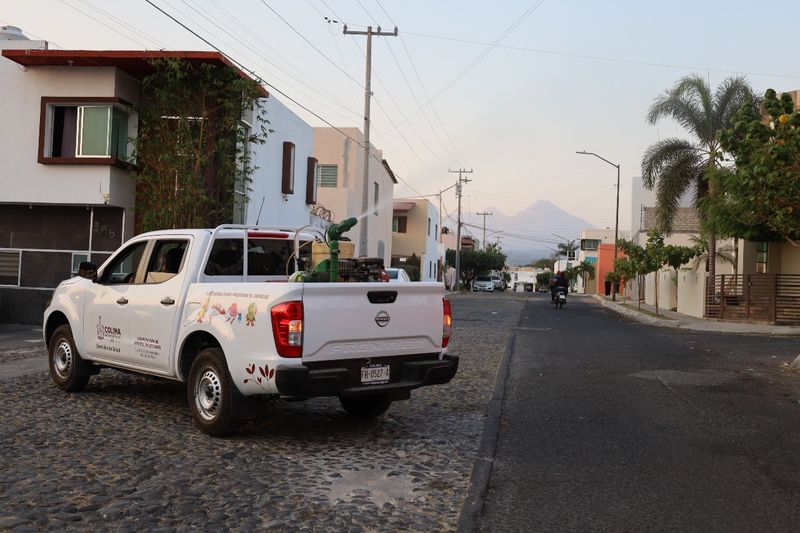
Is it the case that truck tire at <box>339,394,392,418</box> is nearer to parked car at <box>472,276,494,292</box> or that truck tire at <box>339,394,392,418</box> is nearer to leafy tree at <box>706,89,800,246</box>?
leafy tree at <box>706,89,800,246</box>

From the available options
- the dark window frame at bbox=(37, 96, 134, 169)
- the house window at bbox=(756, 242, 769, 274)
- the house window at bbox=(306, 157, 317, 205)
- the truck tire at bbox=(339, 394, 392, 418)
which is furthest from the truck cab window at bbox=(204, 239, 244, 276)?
the house window at bbox=(756, 242, 769, 274)

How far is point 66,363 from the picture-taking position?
30.7 ft

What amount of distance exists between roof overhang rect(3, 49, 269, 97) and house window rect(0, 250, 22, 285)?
15.1ft

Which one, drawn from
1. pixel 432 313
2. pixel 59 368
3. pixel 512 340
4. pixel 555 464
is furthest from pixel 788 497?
pixel 512 340

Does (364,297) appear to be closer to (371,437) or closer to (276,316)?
(276,316)

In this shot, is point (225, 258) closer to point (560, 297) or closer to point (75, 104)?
point (75, 104)

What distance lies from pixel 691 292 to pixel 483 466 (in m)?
28.3

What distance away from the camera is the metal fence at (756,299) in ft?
82.4

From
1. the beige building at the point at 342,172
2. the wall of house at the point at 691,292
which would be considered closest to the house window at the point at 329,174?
the beige building at the point at 342,172

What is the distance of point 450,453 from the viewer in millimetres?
6793

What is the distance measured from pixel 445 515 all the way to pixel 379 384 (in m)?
2.11

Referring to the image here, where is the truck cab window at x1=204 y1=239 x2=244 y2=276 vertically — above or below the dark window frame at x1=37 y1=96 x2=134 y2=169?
below

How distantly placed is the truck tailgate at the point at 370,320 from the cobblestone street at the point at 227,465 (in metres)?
0.88

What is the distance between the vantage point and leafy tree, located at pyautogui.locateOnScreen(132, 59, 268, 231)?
17.5 metres
